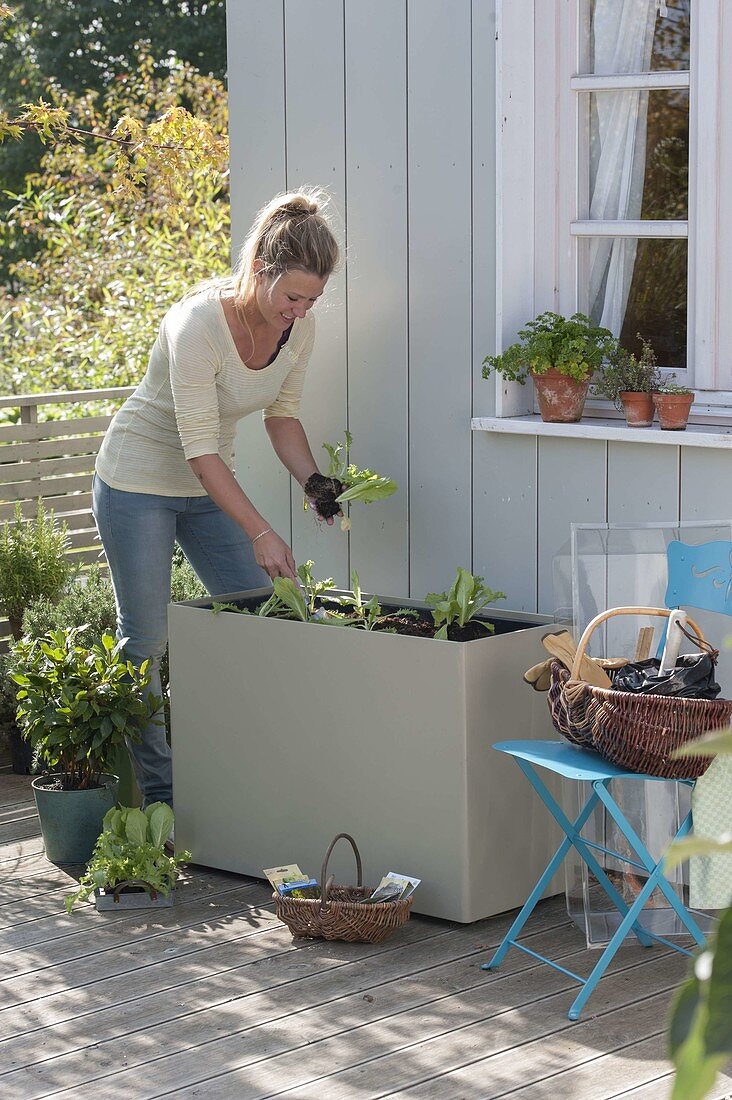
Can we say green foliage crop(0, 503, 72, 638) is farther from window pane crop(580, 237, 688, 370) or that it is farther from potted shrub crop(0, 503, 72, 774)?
window pane crop(580, 237, 688, 370)

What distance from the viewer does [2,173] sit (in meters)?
17.0

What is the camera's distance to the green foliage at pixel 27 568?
4938mm

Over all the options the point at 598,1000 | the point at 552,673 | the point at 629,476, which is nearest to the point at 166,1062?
the point at 598,1000

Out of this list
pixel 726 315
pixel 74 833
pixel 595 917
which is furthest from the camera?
pixel 74 833

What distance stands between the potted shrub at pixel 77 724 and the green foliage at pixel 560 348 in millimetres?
1267

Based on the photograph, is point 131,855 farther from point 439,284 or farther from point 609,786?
point 439,284

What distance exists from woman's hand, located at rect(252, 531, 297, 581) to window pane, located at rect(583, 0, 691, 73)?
4.73 feet

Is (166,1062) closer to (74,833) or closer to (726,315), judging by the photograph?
(74,833)

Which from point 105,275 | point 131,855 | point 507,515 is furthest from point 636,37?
point 105,275

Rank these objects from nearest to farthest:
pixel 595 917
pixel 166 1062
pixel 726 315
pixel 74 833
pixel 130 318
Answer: pixel 166 1062
pixel 595 917
pixel 726 315
pixel 74 833
pixel 130 318

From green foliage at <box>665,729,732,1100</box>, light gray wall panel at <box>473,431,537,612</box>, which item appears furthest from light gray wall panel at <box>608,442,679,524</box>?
green foliage at <box>665,729,732,1100</box>

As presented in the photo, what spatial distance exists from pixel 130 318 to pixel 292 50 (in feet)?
16.7

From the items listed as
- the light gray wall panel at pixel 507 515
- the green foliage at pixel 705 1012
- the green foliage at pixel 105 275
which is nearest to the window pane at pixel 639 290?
the light gray wall panel at pixel 507 515

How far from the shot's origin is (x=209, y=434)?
3.42m
